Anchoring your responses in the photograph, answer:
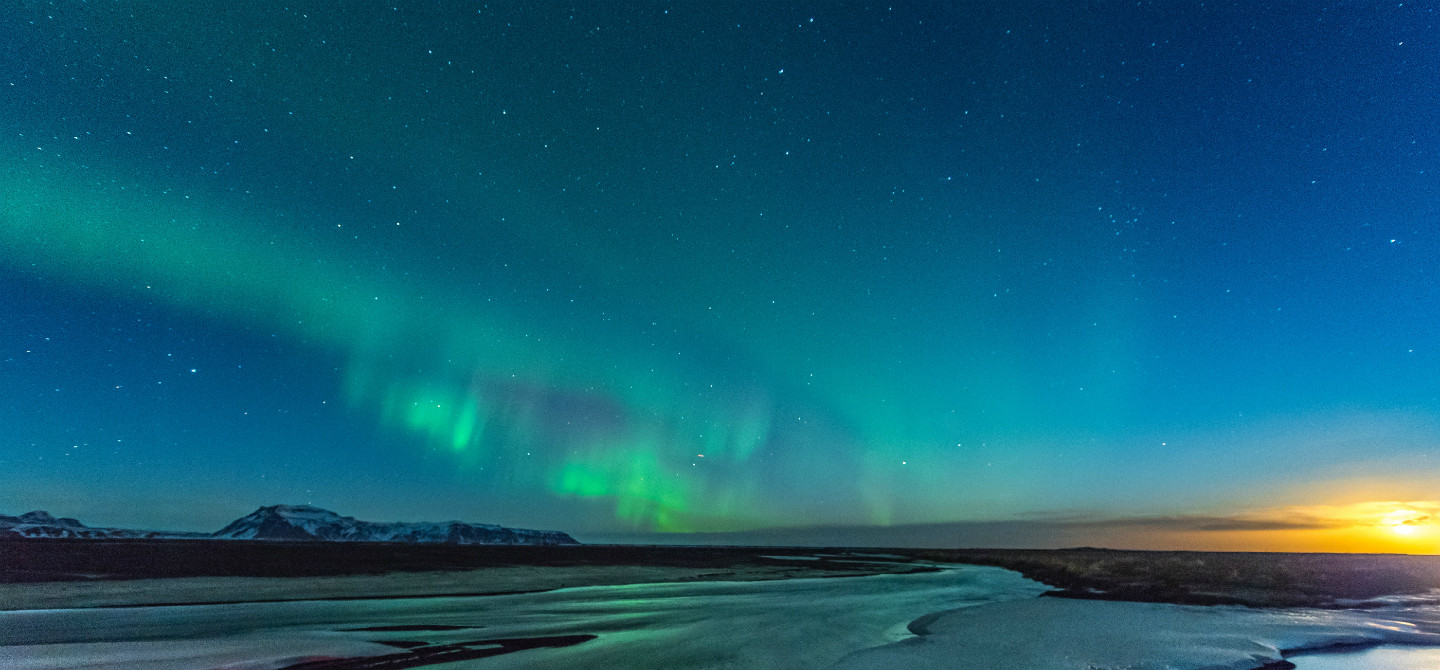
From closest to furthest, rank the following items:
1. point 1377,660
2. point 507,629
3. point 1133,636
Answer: point 1377,660, point 1133,636, point 507,629

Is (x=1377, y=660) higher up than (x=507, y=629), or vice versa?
(x=507, y=629)

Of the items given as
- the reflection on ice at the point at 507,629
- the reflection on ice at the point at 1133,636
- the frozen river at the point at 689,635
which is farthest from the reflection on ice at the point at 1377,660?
the reflection on ice at the point at 507,629

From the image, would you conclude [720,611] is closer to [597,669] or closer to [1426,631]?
[597,669]

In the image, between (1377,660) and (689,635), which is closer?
(1377,660)

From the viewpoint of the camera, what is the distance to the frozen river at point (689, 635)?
16125 millimetres

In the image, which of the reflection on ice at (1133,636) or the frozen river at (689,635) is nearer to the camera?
the frozen river at (689,635)

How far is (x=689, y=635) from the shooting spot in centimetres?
2042

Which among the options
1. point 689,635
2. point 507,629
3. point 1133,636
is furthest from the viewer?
point 507,629

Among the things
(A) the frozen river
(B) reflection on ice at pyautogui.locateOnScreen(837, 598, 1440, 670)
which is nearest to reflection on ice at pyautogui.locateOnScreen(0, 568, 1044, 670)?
(A) the frozen river

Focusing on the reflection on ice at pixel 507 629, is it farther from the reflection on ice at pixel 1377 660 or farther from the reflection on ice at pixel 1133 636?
the reflection on ice at pixel 1377 660

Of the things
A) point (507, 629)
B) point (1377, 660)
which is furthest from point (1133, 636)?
point (507, 629)

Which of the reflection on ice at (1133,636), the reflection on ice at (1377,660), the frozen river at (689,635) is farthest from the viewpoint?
the reflection on ice at (1377,660)

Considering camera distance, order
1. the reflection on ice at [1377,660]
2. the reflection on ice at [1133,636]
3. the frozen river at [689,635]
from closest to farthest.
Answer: the frozen river at [689,635]
the reflection on ice at [1133,636]
the reflection on ice at [1377,660]

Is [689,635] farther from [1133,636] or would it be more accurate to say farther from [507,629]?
[1133,636]
